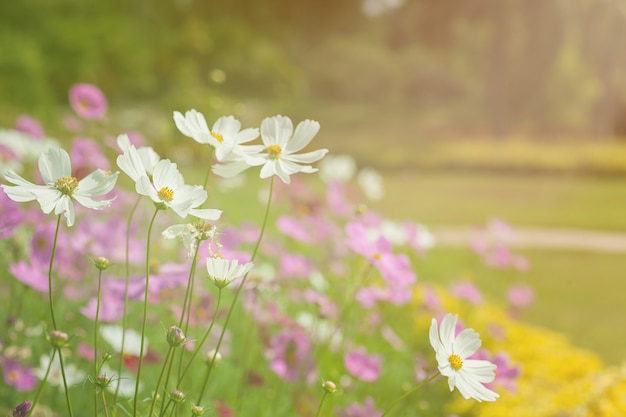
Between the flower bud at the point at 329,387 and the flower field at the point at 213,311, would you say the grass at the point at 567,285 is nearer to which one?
the flower field at the point at 213,311

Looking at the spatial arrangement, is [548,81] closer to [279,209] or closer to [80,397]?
[279,209]

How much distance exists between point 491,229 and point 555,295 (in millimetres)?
2268

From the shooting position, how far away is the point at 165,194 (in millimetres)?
710

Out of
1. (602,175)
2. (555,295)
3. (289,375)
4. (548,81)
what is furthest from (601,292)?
(548,81)

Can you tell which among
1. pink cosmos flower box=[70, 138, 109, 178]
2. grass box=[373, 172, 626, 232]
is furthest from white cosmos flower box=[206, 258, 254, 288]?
grass box=[373, 172, 626, 232]

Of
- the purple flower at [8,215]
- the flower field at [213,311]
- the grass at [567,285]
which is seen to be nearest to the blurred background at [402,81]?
the grass at [567,285]

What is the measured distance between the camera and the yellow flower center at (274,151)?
796 millimetres

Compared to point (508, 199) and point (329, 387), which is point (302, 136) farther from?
point (508, 199)

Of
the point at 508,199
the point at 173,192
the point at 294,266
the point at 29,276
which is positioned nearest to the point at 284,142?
the point at 173,192

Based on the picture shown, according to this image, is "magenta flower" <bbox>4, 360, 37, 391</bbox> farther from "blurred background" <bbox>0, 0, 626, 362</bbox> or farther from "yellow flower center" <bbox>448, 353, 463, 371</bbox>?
"blurred background" <bbox>0, 0, 626, 362</bbox>

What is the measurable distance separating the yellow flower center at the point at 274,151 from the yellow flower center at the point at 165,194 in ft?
0.42

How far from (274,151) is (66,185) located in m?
0.21

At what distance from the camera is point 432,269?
433 centimetres

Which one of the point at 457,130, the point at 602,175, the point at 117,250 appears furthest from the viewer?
the point at 457,130
